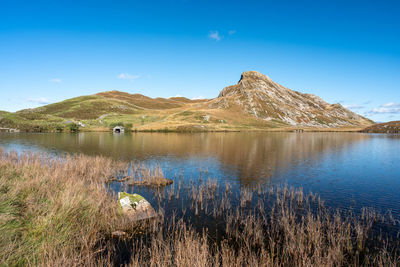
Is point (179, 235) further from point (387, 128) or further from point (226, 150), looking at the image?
point (387, 128)

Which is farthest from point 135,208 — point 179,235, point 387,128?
point 387,128

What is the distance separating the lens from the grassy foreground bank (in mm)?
8695

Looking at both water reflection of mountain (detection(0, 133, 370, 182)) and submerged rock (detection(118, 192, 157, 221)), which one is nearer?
submerged rock (detection(118, 192, 157, 221))

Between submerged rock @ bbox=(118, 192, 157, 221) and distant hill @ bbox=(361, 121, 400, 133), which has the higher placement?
distant hill @ bbox=(361, 121, 400, 133)

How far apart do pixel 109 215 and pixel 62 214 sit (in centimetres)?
318

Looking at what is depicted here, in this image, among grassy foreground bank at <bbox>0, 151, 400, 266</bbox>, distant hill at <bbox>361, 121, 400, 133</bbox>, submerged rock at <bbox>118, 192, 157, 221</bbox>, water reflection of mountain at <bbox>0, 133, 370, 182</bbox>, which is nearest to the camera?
grassy foreground bank at <bbox>0, 151, 400, 266</bbox>

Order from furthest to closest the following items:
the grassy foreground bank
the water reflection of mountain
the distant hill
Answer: the distant hill < the water reflection of mountain < the grassy foreground bank

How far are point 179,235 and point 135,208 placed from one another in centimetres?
508

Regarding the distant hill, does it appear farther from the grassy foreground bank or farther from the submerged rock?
the submerged rock

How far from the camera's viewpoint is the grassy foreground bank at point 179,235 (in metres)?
8.70

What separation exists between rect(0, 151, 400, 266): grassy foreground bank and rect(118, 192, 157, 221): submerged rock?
64 cm

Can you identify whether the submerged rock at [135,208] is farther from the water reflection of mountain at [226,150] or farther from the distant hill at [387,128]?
the distant hill at [387,128]

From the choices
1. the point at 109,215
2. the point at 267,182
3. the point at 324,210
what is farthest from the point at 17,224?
the point at 267,182

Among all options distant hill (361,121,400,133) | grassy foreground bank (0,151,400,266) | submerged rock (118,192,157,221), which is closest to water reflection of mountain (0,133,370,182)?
grassy foreground bank (0,151,400,266)
